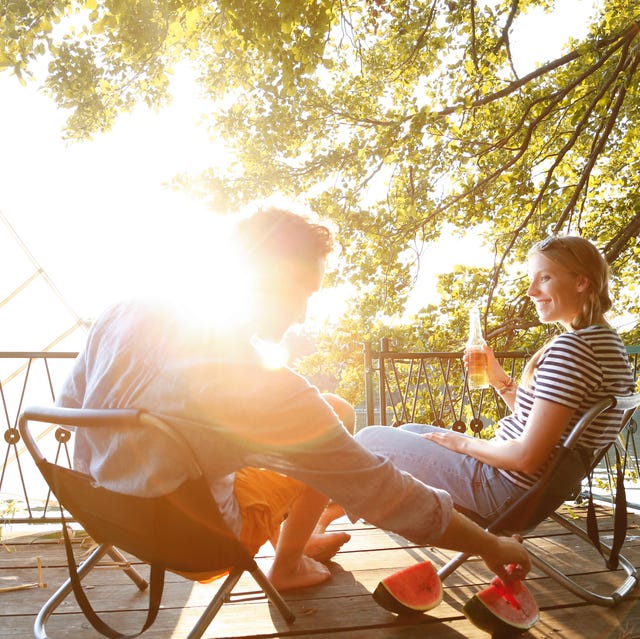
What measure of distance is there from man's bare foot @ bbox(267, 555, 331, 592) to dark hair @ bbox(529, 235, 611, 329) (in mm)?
1555

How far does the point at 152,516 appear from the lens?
1454 mm

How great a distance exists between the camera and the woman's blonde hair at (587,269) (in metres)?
2.30

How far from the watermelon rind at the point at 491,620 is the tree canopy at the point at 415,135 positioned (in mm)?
4136

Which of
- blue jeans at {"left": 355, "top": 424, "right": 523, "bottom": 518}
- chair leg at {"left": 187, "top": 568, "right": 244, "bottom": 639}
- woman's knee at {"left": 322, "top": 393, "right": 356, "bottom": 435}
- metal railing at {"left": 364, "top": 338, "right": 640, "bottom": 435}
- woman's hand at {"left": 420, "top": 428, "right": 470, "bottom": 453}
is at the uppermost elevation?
woman's knee at {"left": 322, "top": 393, "right": 356, "bottom": 435}

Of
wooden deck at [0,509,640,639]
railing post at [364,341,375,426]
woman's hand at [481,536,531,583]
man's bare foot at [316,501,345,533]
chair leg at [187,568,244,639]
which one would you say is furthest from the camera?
railing post at [364,341,375,426]

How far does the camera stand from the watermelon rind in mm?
1948

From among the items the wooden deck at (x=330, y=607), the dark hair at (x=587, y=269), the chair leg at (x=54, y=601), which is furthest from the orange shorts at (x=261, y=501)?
the dark hair at (x=587, y=269)

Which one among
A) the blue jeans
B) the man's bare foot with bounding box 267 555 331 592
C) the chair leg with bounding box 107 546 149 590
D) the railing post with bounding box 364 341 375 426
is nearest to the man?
the blue jeans

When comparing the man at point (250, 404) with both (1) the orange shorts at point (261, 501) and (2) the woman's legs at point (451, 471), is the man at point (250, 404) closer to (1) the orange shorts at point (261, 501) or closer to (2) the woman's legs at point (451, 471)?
(1) the orange shorts at point (261, 501)

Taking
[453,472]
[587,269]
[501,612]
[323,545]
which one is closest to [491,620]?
[501,612]

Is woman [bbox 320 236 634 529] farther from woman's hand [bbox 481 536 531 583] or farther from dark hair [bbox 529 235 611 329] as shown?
woman's hand [bbox 481 536 531 583]

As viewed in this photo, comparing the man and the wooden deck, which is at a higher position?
the man

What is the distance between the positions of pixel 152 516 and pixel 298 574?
1.28 meters

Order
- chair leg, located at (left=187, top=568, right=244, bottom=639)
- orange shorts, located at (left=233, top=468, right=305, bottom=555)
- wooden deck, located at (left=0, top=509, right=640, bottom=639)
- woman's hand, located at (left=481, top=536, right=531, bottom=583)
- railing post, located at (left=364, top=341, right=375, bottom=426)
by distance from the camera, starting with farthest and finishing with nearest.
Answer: railing post, located at (left=364, top=341, right=375, bottom=426), wooden deck, located at (left=0, top=509, right=640, bottom=639), orange shorts, located at (left=233, top=468, right=305, bottom=555), chair leg, located at (left=187, top=568, right=244, bottom=639), woman's hand, located at (left=481, top=536, right=531, bottom=583)
